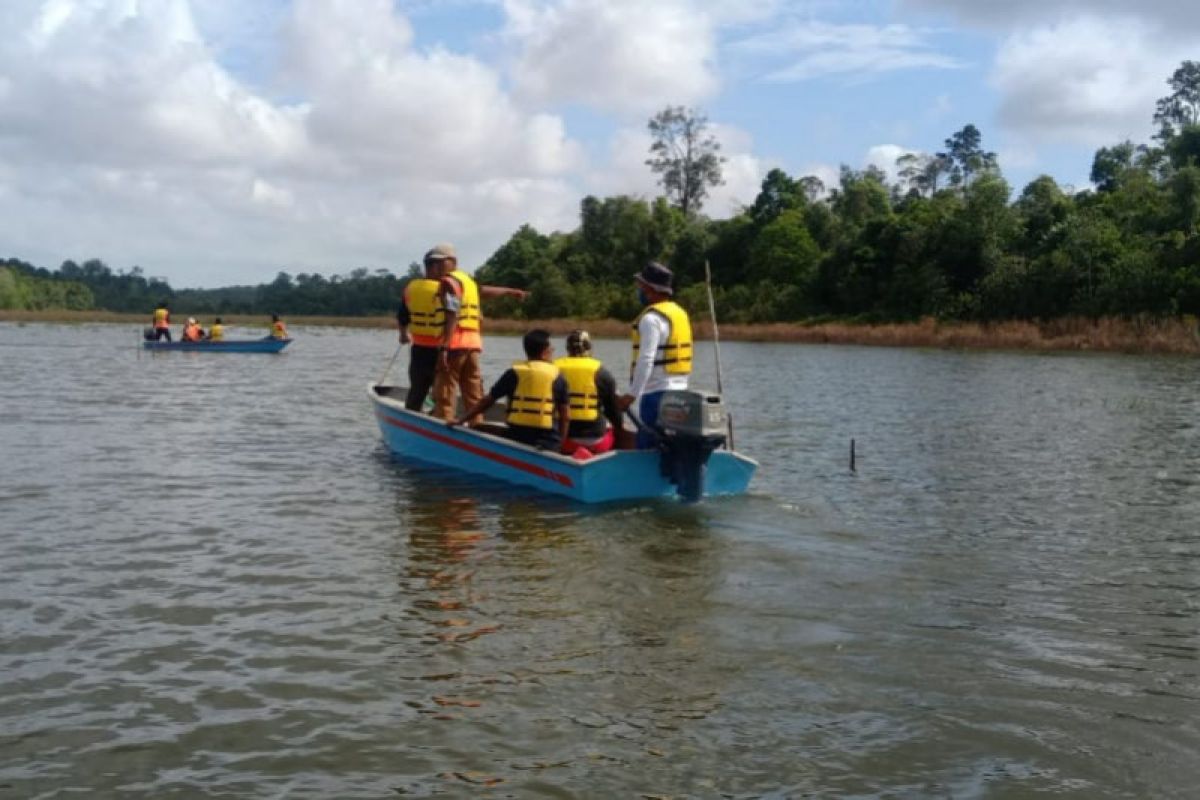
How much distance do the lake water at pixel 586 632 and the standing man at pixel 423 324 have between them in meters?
1.15

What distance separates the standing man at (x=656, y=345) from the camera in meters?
10.3

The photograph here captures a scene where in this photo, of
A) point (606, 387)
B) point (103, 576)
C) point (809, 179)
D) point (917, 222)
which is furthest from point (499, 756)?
point (809, 179)

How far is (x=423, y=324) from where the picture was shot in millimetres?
13094

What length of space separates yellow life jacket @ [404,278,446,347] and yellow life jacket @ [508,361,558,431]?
6.68 feet

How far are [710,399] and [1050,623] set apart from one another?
362 cm

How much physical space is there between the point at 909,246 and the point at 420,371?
5890 centimetres

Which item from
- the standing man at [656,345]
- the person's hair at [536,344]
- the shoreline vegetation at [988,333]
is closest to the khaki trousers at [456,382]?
the person's hair at [536,344]

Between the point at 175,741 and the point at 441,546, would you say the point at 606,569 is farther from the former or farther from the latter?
the point at 175,741

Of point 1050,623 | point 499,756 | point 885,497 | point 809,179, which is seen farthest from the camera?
point 809,179

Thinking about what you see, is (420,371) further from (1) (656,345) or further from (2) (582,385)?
(1) (656,345)

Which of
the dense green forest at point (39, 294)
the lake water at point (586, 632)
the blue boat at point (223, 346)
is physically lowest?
the lake water at point (586, 632)

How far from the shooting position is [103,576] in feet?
25.8

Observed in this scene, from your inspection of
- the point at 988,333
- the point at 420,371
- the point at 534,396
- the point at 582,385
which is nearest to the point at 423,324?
the point at 420,371

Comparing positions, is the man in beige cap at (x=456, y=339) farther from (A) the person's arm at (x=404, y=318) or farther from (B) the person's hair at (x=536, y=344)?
(B) the person's hair at (x=536, y=344)
